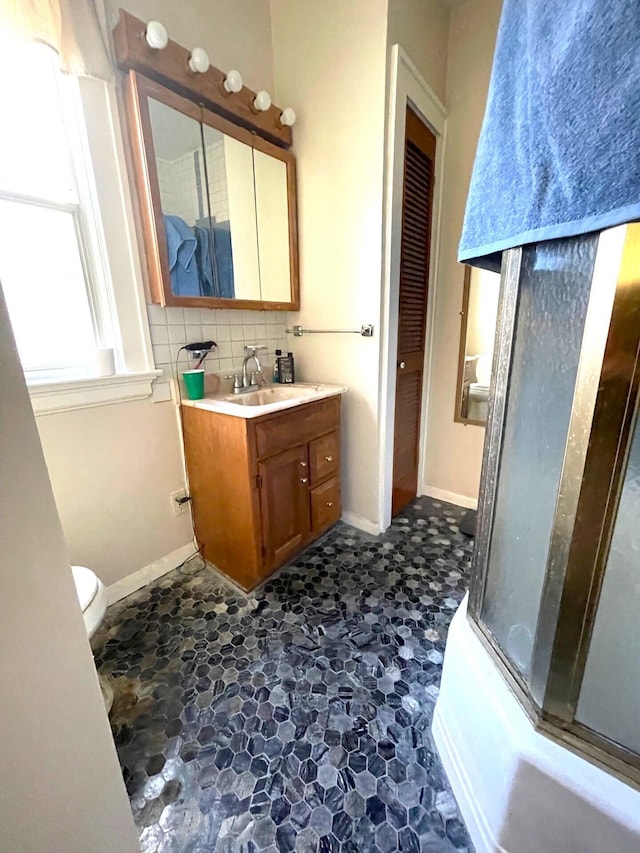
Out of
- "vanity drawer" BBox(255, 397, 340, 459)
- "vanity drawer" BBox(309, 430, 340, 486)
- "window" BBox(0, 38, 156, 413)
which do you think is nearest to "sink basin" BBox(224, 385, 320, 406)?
"vanity drawer" BBox(255, 397, 340, 459)

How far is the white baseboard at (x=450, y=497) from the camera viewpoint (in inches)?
91.5

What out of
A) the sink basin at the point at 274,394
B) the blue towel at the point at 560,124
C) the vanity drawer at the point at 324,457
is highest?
the blue towel at the point at 560,124

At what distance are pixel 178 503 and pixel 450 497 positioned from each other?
67.8 inches

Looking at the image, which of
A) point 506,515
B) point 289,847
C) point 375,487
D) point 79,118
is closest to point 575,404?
point 506,515

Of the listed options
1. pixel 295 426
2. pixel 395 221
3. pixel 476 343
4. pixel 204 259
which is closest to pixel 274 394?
pixel 295 426

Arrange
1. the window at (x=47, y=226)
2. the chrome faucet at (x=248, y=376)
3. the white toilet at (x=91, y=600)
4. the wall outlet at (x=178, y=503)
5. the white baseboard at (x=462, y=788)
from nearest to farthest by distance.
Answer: the white baseboard at (x=462, y=788) → the white toilet at (x=91, y=600) → the window at (x=47, y=226) → the wall outlet at (x=178, y=503) → the chrome faucet at (x=248, y=376)

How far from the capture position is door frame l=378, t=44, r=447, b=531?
1.58m

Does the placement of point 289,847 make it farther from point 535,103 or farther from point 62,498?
point 535,103

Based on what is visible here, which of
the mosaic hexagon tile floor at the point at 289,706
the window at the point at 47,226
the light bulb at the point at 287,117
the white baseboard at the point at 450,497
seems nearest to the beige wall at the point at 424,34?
the light bulb at the point at 287,117

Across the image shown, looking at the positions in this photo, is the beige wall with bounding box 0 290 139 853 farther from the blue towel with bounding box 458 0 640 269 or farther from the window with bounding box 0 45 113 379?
the window with bounding box 0 45 113 379

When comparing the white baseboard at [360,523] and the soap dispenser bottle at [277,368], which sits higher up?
the soap dispenser bottle at [277,368]

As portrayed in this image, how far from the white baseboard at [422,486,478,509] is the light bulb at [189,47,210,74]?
2.47 metres

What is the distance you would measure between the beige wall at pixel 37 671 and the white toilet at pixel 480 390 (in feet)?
6.95

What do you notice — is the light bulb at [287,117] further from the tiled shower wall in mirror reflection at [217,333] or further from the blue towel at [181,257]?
the tiled shower wall in mirror reflection at [217,333]
